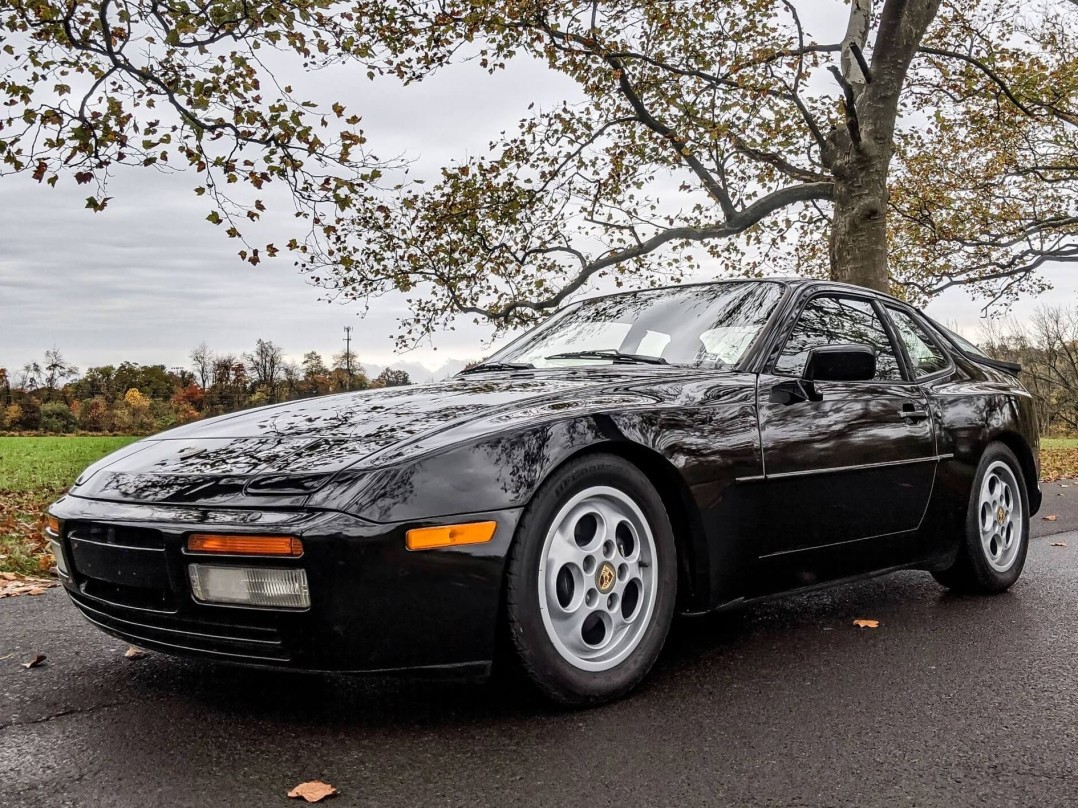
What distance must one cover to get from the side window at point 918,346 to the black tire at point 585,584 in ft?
6.60

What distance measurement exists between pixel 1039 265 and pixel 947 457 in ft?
60.4

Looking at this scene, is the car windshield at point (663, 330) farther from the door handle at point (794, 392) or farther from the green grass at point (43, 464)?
the green grass at point (43, 464)

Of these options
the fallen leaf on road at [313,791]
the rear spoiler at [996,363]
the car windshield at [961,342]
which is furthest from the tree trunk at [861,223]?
the fallen leaf on road at [313,791]

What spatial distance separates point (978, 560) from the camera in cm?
441

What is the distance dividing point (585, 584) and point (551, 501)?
1.02ft

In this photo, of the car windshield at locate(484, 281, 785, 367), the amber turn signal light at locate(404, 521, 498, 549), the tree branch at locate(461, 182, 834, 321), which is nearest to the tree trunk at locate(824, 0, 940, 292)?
the tree branch at locate(461, 182, 834, 321)

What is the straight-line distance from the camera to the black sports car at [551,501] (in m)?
2.44

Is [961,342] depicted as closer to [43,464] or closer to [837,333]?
[837,333]

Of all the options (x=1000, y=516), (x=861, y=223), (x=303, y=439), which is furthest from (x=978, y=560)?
(x=861, y=223)

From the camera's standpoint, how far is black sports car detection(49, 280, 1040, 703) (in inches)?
96.1

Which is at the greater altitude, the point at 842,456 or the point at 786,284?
the point at 786,284

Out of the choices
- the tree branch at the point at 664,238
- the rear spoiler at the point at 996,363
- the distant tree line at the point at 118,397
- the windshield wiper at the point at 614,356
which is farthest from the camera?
the distant tree line at the point at 118,397

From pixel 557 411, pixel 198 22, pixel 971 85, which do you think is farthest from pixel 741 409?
pixel 971 85

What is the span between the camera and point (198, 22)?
365 inches
